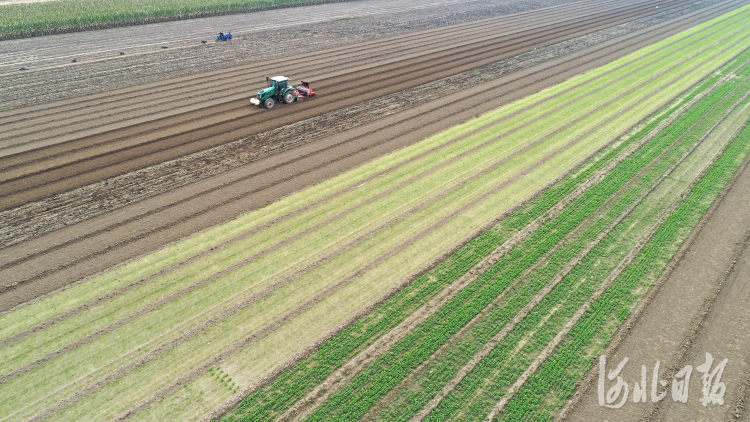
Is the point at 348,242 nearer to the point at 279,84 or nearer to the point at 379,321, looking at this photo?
the point at 379,321

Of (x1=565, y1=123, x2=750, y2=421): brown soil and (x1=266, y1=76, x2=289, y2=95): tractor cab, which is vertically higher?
(x1=266, y1=76, x2=289, y2=95): tractor cab

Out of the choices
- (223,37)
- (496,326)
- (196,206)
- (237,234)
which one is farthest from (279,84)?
(496,326)

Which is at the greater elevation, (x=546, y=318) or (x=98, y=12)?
(x=98, y=12)

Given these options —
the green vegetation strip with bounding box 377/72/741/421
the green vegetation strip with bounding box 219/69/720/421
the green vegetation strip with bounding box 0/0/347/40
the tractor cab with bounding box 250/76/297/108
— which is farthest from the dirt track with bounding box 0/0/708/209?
the green vegetation strip with bounding box 0/0/347/40

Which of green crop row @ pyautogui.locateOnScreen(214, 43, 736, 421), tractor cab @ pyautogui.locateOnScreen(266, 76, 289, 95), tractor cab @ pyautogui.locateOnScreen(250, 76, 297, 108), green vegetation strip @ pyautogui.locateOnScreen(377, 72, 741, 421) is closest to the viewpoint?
green vegetation strip @ pyautogui.locateOnScreen(377, 72, 741, 421)

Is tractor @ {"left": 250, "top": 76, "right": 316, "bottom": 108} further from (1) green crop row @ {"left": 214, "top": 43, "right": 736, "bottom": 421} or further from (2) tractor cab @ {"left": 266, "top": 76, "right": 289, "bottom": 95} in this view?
(1) green crop row @ {"left": 214, "top": 43, "right": 736, "bottom": 421}

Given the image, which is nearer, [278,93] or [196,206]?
[196,206]

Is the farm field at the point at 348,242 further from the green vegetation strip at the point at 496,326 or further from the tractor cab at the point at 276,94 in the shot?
the tractor cab at the point at 276,94
